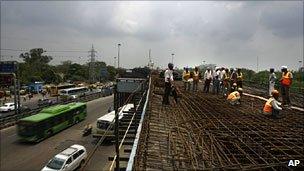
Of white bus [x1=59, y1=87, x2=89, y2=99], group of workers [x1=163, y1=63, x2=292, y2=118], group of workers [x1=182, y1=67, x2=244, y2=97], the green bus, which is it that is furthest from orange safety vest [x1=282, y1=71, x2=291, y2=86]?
white bus [x1=59, y1=87, x2=89, y2=99]

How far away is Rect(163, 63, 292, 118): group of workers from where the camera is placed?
14664 millimetres

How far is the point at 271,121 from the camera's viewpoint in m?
12.8

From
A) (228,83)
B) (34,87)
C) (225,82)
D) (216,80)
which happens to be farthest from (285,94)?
(34,87)

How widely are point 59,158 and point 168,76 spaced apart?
11.1 metres

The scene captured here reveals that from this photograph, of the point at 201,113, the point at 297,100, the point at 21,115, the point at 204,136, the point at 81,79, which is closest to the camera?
the point at 204,136

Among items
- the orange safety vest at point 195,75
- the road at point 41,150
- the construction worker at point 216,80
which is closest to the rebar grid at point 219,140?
the orange safety vest at point 195,75

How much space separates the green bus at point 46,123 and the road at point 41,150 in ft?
2.10

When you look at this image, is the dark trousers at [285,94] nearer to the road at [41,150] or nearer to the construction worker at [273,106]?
the construction worker at [273,106]

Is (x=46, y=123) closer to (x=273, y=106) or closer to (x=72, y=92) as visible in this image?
(x=273, y=106)

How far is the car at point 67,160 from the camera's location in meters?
22.0

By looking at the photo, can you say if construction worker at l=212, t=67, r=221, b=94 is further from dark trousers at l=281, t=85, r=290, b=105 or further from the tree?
the tree

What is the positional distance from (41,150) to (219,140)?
2382 cm

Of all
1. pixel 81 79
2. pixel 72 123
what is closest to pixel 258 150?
pixel 72 123

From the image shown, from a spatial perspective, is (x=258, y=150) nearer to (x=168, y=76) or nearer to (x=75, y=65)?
(x=168, y=76)
